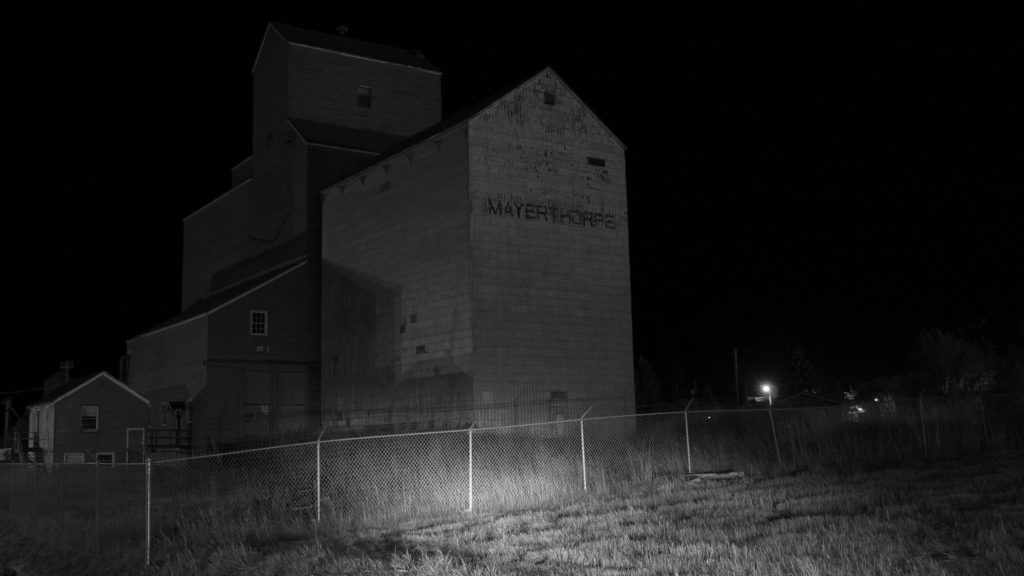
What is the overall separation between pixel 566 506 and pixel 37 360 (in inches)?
4401

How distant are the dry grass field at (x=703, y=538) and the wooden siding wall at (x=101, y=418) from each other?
29823mm

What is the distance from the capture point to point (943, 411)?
→ 1044 inches

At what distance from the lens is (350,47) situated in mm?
46156

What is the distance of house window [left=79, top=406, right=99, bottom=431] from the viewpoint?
4422 cm

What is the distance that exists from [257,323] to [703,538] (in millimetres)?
30322

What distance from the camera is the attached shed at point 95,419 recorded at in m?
43.7

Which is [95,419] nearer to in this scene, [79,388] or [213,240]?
[79,388]

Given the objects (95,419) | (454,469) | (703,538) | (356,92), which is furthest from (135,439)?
(703,538)

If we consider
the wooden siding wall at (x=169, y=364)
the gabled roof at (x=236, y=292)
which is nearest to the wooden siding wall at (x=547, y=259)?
the gabled roof at (x=236, y=292)

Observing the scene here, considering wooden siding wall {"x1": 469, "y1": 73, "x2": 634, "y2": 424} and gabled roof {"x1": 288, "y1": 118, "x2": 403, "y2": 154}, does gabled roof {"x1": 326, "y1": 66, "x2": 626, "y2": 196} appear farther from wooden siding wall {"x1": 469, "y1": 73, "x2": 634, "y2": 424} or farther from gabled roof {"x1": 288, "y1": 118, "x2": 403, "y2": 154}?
gabled roof {"x1": 288, "y1": 118, "x2": 403, "y2": 154}

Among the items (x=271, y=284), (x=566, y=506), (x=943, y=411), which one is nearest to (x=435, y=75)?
(x=271, y=284)

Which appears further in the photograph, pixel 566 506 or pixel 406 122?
pixel 406 122

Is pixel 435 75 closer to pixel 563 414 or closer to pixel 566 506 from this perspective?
pixel 563 414

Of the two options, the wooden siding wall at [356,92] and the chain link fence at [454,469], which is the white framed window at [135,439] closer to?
the chain link fence at [454,469]
